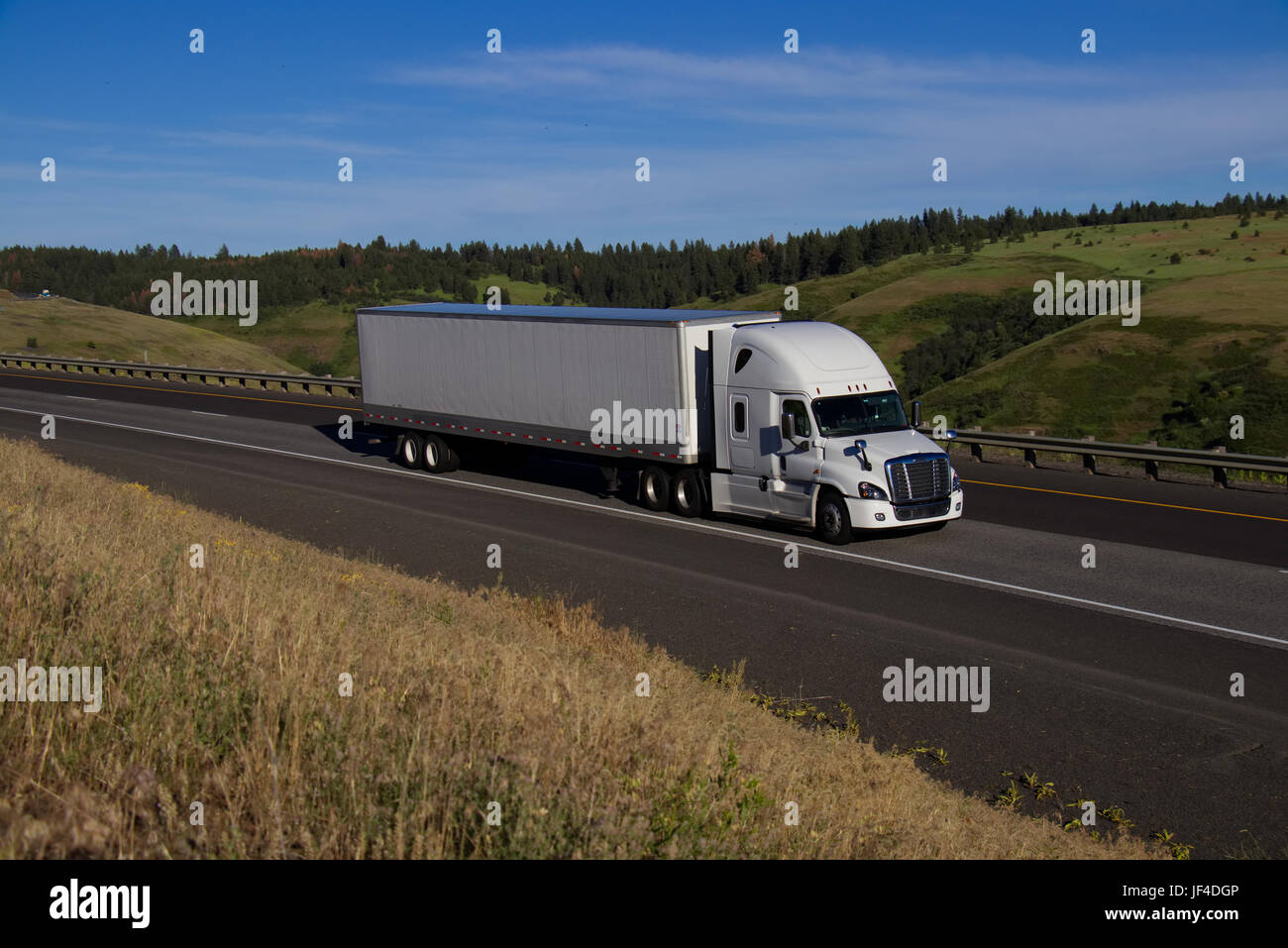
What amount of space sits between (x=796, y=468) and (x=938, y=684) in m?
8.50

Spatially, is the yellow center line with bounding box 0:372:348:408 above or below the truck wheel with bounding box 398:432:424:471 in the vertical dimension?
above

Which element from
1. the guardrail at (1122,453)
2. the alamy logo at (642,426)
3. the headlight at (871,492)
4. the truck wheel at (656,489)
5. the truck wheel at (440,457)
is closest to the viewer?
the headlight at (871,492)

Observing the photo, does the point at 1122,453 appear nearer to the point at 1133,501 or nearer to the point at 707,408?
the point at 1133,501

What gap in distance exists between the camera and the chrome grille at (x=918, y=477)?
18719 millimetres

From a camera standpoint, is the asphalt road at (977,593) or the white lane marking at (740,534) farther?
the white lane marking at (740,534)

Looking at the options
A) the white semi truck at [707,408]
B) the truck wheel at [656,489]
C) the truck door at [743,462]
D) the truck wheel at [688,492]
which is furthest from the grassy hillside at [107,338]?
the truck door at [743,462]

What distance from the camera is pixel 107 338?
10031 centimetres

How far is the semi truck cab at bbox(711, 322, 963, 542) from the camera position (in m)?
18.8

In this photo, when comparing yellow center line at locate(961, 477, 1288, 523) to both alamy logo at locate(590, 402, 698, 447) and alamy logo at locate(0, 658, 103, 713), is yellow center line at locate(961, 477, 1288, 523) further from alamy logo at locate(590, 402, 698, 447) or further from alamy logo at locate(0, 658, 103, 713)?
alamy logo at locate(0, 658, 103, 713)

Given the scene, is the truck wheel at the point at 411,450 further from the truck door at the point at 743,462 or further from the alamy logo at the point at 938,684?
the alamy logo at the point at 938,684

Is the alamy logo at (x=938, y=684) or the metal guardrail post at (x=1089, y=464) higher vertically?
the metal guardrail post at (x=1089, y=464)

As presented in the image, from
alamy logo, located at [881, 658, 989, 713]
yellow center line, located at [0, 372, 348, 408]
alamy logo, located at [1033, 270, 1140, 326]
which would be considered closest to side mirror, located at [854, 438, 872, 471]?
alamy logo, located at [881, 658, 989, 713]

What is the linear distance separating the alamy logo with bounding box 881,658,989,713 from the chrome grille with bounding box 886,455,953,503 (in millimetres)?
6857

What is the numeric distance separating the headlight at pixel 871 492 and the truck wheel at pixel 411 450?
13.0 m
